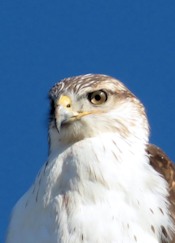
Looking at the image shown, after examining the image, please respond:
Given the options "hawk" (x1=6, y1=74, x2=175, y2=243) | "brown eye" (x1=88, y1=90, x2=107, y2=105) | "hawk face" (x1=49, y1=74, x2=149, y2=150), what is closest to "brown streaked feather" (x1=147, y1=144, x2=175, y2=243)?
"hawk" (x1=6, y1=74, x2=175, y2=243)

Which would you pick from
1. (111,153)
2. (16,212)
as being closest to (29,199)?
(16,212)

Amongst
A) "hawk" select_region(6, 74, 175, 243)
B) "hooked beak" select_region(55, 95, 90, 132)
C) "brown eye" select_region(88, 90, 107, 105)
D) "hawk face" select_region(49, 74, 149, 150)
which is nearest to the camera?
"hawk" select_region(6, 74, 175, 243)

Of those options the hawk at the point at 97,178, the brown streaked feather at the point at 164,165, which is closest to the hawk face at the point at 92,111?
the hawk at the point at 97,178

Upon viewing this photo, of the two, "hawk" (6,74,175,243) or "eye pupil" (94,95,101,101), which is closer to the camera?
"hawk" (6,74,175,243)

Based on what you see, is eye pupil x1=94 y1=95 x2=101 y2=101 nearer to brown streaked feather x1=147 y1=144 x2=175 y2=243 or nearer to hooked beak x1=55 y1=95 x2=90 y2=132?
hooked beak x1=55 y1=95 x2=90 y2=132

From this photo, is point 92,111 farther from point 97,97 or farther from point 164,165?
point 164,165

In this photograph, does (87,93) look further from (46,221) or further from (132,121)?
(46,221)

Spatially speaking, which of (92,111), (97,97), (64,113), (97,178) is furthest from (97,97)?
(97,178)

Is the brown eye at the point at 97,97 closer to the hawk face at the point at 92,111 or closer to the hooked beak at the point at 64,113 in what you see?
the hawk face at the point at 92,111
